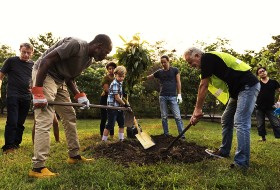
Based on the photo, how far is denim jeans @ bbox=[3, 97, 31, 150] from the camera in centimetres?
598

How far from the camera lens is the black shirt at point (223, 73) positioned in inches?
172

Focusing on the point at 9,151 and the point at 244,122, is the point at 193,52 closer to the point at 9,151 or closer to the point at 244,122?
the point at 244,122

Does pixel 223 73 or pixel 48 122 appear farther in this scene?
pixel 223 73

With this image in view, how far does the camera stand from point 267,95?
322 inches

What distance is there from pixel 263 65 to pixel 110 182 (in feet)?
21.8

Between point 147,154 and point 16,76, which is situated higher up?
point 16,76

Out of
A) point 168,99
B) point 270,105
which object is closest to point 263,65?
point 270,105

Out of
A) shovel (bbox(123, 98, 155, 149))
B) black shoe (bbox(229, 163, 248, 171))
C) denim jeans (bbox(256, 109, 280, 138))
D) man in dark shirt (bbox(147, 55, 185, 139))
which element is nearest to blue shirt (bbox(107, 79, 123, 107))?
shovel (bbox(123, 98, 155, 149))

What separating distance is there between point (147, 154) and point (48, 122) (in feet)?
6.06

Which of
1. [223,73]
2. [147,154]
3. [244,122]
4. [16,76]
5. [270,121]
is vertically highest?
[223,73]

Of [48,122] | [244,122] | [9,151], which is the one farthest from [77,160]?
[244,122]

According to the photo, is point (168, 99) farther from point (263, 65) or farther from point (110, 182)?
point (110, 182)

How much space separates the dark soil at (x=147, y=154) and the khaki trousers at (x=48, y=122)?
0.73m

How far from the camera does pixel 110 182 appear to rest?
138 inches
